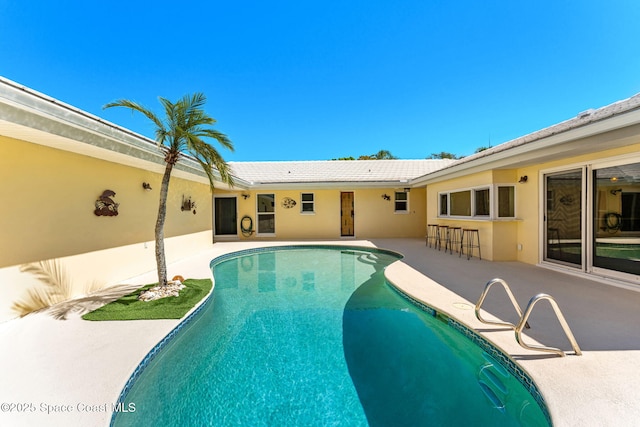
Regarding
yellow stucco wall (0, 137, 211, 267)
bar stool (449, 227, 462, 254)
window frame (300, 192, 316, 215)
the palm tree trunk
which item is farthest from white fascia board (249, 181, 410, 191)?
the palm tree trunk

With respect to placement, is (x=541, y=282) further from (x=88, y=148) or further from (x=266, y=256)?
(x=88, y=148)

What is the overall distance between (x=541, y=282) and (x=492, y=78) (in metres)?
10.5

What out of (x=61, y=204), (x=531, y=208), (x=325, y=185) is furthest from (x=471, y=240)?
(x=61, y=204)

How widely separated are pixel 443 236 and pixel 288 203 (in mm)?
7702

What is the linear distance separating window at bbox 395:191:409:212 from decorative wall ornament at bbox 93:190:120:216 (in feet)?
39.2

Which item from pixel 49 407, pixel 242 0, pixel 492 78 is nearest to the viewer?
pixel 49 407

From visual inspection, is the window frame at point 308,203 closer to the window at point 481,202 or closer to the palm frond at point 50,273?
the window at point 481,202

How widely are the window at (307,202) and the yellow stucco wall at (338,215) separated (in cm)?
18

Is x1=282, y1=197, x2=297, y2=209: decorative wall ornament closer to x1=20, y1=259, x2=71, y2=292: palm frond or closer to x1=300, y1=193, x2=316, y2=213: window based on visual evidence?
x1=300, y1=193, x2=316, y2=213: window

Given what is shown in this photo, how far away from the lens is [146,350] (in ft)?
10.3

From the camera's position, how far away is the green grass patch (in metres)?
4.16

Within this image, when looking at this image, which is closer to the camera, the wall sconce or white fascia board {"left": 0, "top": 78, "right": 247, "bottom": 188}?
white fascia board {"left": 0, "top": 78, "right": 247, "bottom": 188}

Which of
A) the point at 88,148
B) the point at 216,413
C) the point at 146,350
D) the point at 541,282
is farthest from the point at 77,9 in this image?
the point at 541,282

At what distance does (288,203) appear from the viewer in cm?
1423
